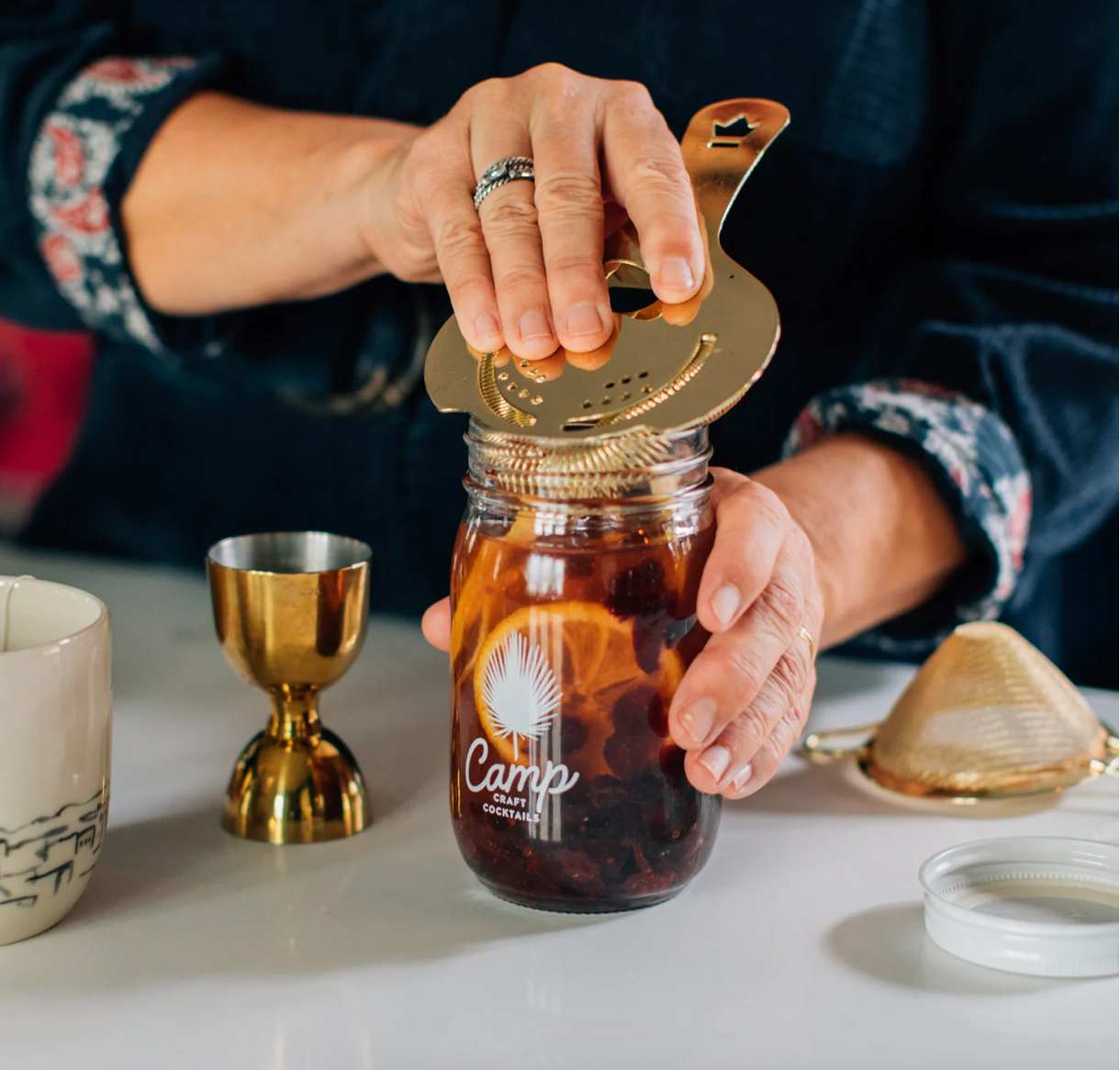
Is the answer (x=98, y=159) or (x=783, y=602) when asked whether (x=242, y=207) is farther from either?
(x=783, y=602)

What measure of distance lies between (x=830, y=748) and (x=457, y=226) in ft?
1.08

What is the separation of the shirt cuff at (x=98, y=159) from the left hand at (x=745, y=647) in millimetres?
449

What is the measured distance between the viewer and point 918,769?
2.06 feet

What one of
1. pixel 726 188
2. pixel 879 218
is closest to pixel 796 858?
pixel 726 188

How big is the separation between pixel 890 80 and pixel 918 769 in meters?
0.46

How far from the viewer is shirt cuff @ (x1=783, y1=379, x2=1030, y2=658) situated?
0.73 meters

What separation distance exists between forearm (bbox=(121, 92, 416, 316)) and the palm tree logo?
35cm

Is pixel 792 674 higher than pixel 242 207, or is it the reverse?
pixel 242 207

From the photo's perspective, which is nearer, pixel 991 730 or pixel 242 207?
pixel 991 730

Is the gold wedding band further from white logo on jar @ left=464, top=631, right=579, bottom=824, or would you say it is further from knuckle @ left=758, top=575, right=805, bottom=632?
white logo on jar @ left=464, top=631, right=579, bottom=824

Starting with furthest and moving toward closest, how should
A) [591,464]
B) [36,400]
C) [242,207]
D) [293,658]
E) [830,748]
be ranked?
[36,400], [242,207], [830,748], [293,658], [591,464]

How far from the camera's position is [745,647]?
1.62 feet

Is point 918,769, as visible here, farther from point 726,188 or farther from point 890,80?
point 890,80

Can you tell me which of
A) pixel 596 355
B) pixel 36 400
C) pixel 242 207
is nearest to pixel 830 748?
pixel 596 355
